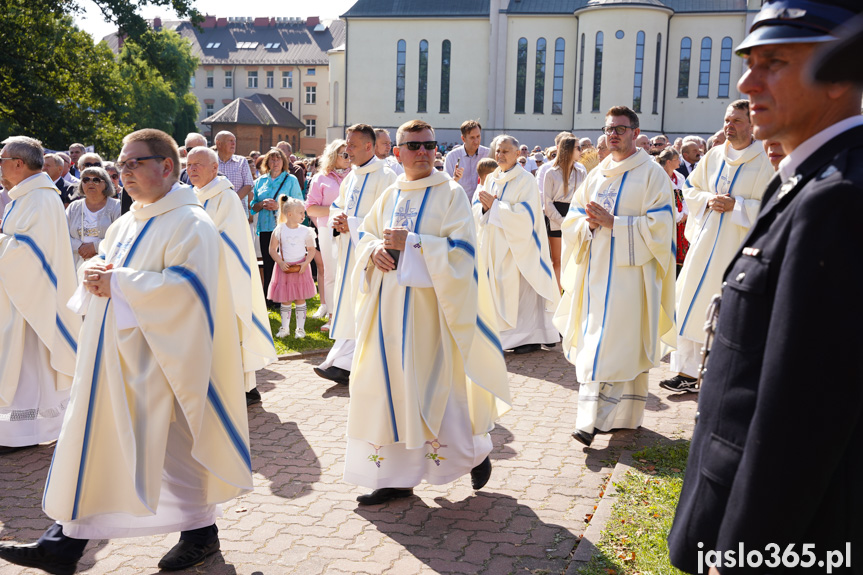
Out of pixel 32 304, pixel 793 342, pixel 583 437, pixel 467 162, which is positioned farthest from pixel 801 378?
pixel 467 162

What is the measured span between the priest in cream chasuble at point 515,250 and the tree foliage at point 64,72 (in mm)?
21500

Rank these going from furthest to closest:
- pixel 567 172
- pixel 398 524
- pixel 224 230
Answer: pixel 567 172 → pixel 224 230 → pixel 398 524

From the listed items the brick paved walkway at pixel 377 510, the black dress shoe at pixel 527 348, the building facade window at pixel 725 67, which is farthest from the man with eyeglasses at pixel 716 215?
the building facade window at pixel 725 67

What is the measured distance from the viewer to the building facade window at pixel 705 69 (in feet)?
169

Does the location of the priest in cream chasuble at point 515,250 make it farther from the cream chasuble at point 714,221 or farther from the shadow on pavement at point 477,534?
the shadow on pavement at point 477,534

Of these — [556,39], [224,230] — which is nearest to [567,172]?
[224,230]

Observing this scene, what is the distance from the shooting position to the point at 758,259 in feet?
6.80

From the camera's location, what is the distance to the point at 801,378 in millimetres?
1872

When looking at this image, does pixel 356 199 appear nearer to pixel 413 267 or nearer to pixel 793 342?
pixel 413 267

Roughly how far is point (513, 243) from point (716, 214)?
262 centimetres

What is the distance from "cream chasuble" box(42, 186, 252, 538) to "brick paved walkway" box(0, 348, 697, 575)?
52 cm

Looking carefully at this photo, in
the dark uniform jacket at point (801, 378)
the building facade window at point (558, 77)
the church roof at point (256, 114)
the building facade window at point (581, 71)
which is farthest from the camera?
the church roof at point (256, 114)

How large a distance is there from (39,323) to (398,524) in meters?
3.26

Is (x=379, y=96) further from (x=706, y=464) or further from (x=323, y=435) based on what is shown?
(x=706, y=464)
